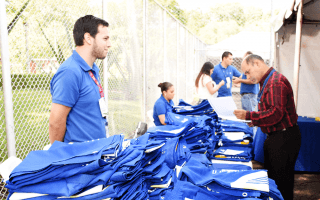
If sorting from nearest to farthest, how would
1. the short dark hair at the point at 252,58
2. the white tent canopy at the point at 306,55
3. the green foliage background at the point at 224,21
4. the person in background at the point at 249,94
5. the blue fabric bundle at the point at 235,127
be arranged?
1. the short dark hair at the point at 252,58
2. the blue fabric bundle at the point at 235,127
3. the white tent canopy at the point at 306,55
4. the person in background at the point at 249,94
5. the green foliage background at the point at 224,21

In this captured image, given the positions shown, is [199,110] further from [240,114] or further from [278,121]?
[278,121]

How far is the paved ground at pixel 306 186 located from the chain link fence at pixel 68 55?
2.52 meters

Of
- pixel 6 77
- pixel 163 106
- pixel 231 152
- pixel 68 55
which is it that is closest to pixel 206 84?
pixel 163 106

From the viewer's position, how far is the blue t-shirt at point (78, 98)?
1.61 meters

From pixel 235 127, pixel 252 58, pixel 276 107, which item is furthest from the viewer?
pixel 235 127

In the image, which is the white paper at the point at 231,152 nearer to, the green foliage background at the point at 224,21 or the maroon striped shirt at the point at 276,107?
the maroon striped shirt at the point at 276,107

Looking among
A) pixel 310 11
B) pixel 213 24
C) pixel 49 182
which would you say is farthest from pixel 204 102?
pixel 213 24

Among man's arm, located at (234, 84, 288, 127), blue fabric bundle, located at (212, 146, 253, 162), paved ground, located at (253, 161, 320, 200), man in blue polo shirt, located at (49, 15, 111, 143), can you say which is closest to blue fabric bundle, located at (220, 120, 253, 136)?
blue fabric bundle, located at (212, 146, 253, 162)

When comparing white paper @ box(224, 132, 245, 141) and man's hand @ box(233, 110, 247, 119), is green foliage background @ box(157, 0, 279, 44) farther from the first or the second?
man's hand @ box(233, 110, 247, 119)

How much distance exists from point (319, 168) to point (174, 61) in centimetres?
534

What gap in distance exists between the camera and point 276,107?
93.4 inches

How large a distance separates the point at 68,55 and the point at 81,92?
1.31 metres

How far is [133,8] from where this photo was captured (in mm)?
4949

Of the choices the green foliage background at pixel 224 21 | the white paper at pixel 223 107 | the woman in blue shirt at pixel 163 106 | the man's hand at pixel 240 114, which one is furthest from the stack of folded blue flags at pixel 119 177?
the green foliage background at pixel 224 21
